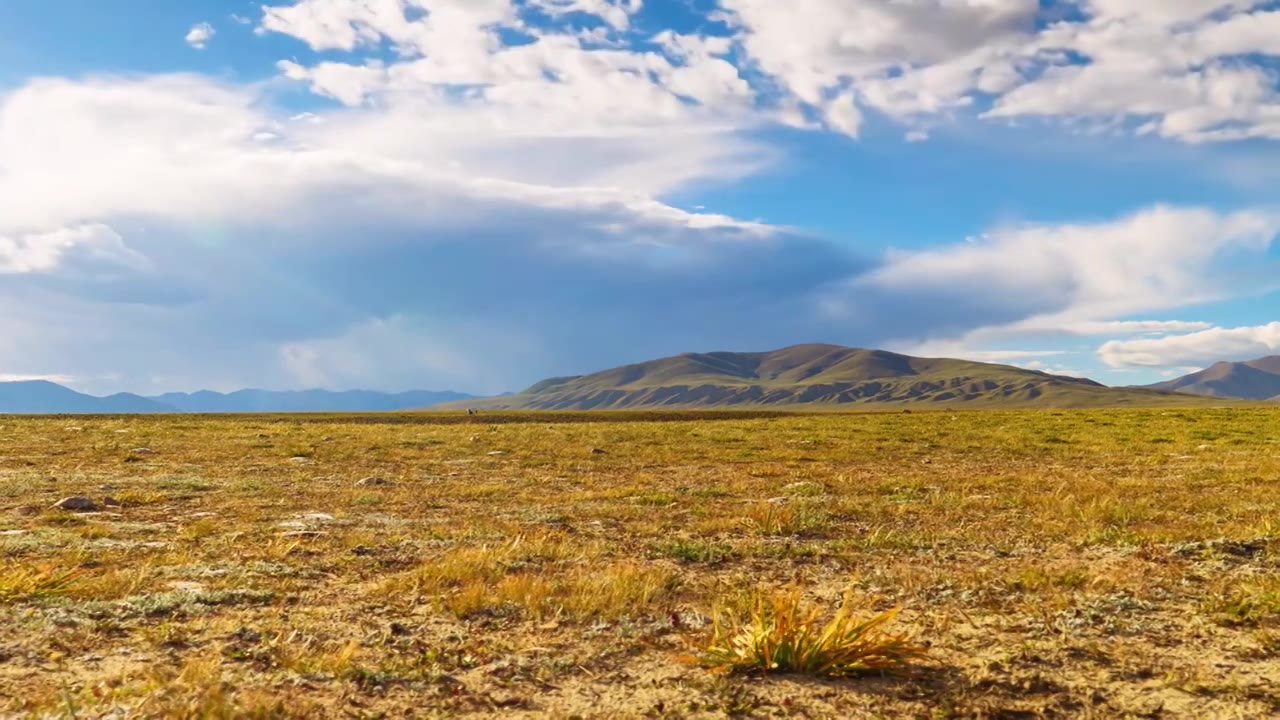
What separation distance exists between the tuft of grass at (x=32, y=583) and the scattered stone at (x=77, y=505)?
7.18 meters

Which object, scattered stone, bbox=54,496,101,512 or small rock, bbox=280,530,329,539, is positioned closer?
small rock, bbox=280,530,329,539

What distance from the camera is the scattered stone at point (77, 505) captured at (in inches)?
606

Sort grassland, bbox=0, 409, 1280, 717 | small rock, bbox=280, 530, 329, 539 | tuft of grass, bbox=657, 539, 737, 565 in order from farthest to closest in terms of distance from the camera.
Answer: small rock, bbox=280, 530, 329, 539, tuft of grass, bbox=657, 539, 737, 565, grassland, bbox=0, 409, 1280, 717

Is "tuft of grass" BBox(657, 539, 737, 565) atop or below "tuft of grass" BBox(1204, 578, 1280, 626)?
below

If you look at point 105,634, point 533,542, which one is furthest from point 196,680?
point 533,542

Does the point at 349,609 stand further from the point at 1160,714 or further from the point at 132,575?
the point at 1160,714

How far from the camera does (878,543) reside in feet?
38.3

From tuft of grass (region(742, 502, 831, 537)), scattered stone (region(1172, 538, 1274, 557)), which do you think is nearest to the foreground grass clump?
tuft of grass (region(742, 502, 831, 537))

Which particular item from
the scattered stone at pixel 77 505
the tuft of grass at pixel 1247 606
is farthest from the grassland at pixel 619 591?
the scattered stone at pixel 77 505

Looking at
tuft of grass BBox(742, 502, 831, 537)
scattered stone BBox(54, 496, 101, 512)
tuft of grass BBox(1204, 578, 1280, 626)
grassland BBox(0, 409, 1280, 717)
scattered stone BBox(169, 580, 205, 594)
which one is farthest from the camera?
scattered stone BBox(54, 496, 101, 512)

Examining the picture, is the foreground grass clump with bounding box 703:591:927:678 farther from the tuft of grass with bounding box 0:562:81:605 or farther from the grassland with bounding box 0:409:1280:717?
the tuft of grass with bounding box 0:562:81:605

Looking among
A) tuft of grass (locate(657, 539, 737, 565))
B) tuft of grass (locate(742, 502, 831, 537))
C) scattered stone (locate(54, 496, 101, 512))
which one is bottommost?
tuft of grass (locate(657, 539, 737, 565))

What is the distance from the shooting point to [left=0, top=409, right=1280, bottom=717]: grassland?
19.3ft

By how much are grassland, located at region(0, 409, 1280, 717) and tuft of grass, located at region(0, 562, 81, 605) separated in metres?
0.04
